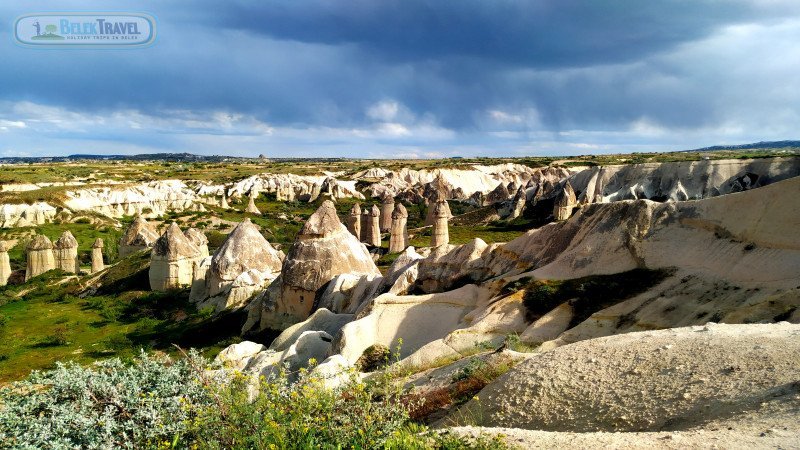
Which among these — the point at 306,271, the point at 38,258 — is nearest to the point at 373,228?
the point at 306,271

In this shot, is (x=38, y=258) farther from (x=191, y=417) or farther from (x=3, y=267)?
(x=191, y=417)

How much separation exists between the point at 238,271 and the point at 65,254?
15275 millimetres

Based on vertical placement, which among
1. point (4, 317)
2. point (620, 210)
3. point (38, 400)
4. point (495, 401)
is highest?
point (620, 210)

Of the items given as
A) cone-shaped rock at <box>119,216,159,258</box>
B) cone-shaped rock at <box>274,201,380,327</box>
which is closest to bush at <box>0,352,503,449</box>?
cone-shaped rock at <box>274,201,380,327</box>

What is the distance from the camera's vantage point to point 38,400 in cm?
488

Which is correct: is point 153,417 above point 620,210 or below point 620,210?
below

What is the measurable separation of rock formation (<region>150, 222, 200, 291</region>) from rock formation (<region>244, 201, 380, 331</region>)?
804 centimetres

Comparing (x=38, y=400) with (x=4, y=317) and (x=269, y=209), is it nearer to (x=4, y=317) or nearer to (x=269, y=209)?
(x=4, y=317)

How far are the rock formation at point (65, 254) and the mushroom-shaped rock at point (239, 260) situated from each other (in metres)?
13.6

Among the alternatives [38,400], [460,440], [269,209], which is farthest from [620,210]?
[269,209]

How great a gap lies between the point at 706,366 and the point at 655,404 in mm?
843

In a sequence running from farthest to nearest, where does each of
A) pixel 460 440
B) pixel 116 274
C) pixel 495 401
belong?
pixel 116 274 < pixel 495 401 < pixel 460 440

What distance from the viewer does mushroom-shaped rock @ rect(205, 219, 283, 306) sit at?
70.1 ft

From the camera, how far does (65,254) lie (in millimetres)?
29922
